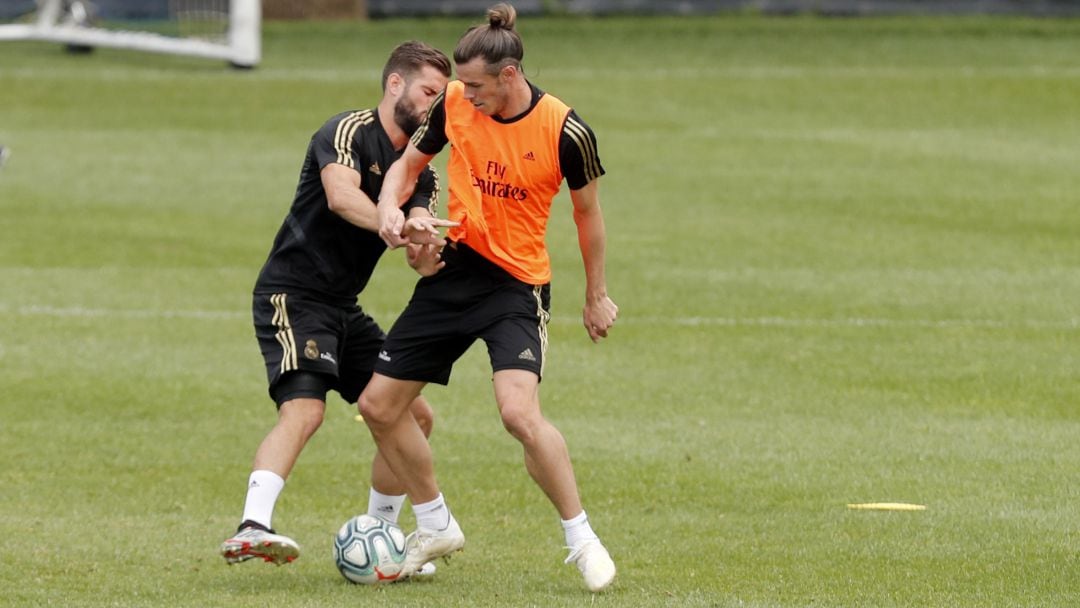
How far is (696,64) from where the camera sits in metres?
28.5

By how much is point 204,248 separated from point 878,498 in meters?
9.64

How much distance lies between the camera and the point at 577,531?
7648 mm

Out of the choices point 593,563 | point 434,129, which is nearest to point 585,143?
point 434,129

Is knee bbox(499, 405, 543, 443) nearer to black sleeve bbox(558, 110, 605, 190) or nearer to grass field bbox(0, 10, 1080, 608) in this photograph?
grass field bbox(0, 10, 1080, 608)

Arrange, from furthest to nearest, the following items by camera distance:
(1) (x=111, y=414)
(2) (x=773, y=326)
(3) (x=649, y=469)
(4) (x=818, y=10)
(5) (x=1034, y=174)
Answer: (4) (x=818, y=10) → (5) (x=1034, y=174) → (2) (x=773, y=326) → (1) (x=111, y=414) → (3) (x=649, y=469)

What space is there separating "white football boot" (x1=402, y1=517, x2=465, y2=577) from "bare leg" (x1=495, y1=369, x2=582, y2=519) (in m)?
0.57

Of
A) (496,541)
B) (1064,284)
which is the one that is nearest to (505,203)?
(496,541)

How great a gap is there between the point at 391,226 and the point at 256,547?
4.55ft

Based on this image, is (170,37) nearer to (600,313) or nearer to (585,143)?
(600,313)

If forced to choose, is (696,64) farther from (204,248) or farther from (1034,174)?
(204,248)

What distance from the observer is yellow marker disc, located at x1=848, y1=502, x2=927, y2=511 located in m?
9.13

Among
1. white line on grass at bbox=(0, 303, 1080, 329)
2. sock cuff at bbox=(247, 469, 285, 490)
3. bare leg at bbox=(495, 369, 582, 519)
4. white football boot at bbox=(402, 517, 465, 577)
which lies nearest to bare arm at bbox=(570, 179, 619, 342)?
bare leg at bbox=(495, 369, 582, 519)

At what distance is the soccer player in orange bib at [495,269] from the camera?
7.61 m

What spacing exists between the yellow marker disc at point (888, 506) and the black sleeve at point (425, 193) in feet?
8.75
